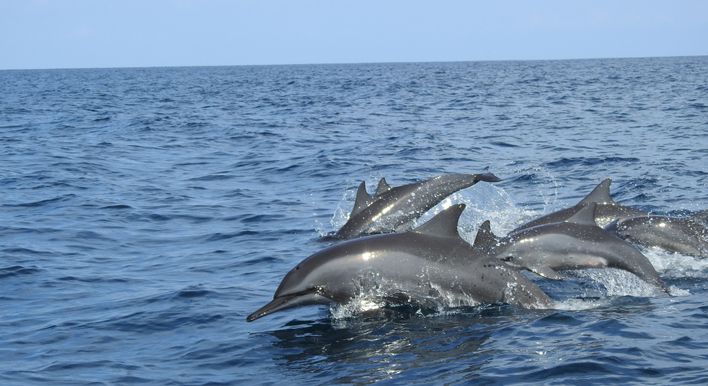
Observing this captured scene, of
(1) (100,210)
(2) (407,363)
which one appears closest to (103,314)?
(2) (407,363)

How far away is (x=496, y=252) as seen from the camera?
1136 centimetres

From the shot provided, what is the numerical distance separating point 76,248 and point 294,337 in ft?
21.4

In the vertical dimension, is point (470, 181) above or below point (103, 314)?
above

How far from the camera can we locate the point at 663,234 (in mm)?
12820

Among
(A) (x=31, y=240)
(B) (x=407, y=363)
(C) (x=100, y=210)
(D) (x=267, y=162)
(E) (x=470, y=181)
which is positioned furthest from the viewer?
(D) (x=267, y=162)

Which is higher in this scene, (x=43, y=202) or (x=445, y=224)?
(x=445, y=224)

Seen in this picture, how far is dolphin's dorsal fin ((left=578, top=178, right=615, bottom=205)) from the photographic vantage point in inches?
513

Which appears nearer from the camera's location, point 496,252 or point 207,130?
point 496,252

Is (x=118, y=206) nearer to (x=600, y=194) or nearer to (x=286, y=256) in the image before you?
(x=286, y=256)

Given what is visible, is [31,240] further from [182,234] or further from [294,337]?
[294,337]

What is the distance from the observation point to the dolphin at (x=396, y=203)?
46.9ft

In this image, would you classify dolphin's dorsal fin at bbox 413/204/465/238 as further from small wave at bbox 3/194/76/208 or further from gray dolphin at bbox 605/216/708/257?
small wave at bbox 3/194/76/208

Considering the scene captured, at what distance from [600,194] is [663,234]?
982 mm

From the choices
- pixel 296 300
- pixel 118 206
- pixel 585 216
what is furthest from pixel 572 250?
pixel 118 206
